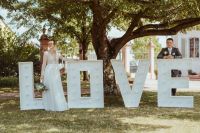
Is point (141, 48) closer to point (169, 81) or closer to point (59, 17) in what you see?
point (59, 17)

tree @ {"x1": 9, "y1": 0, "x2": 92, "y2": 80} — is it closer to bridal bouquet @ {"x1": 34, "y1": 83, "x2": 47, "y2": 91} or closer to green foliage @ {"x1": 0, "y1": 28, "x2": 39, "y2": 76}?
green foliage @ {"x1": 0, "y1": 28, "x2": 39, "y2": 76}

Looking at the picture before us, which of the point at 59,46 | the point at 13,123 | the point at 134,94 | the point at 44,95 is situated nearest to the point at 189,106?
the point at 134,94

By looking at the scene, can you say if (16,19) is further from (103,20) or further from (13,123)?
(13,123)

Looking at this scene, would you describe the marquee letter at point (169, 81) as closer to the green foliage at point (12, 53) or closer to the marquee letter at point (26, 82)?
the marquee letter at point (26, 82)

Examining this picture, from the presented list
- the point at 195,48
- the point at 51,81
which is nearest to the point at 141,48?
the point at 195,48

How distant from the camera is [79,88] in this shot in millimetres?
14508

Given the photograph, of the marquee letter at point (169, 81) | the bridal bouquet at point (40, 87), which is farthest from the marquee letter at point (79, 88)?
the marquee letter at point (169, 81)

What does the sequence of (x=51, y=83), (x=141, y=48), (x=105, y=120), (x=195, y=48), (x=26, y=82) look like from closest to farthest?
(x=105, y=120)
(x=51, y=83)
(x=26, y=82)
(x=195, y=48)
(x=141, y=48)

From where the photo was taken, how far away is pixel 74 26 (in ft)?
95.5

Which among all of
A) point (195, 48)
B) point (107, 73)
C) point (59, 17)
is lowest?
point (107, 73)

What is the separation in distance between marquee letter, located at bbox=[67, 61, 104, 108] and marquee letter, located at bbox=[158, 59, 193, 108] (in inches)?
70.1

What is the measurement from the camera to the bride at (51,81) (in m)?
13.9

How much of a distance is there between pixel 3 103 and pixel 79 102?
10.7 feet

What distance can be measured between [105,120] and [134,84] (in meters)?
3.03
